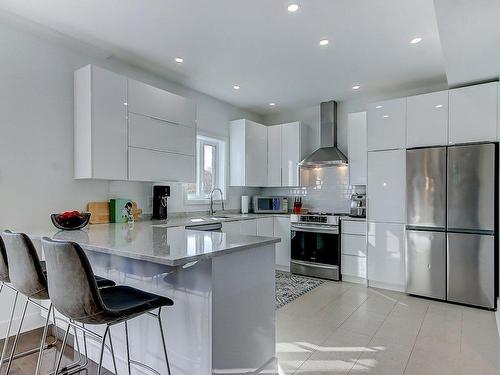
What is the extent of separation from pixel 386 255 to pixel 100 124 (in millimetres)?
3585

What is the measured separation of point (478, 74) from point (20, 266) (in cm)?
425

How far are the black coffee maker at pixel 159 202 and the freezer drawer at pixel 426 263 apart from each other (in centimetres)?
297

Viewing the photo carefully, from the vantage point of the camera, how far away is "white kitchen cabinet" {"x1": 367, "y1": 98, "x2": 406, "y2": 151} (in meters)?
3.77

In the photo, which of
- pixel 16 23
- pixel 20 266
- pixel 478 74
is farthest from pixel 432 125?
pixel 16 23

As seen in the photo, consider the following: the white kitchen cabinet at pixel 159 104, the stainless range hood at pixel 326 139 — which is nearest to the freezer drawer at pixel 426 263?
the stainless range hood at pixel 326 139

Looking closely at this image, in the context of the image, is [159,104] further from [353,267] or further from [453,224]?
[453,224]

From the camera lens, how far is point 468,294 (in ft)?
10.8

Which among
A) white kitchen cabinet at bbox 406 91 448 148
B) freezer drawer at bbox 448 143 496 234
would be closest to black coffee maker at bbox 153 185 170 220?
white kitchen cabinet at bbox 406 91 448 148

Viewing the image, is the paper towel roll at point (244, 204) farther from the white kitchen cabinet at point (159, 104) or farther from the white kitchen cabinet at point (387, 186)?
the white kitchen cabinet at point (387, 186)

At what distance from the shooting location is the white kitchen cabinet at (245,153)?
496 cm

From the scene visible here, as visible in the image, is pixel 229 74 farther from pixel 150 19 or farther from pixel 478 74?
pixel 478 74

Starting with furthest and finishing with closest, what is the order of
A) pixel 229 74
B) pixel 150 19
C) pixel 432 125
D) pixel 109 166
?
pixel 229 74
pixel 432 125
pixel 109 166
pixel 150 19

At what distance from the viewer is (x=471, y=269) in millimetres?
3291

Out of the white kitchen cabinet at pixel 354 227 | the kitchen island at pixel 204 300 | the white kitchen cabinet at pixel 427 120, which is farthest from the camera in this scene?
the white kitchen cabinet at pixel 354 227
